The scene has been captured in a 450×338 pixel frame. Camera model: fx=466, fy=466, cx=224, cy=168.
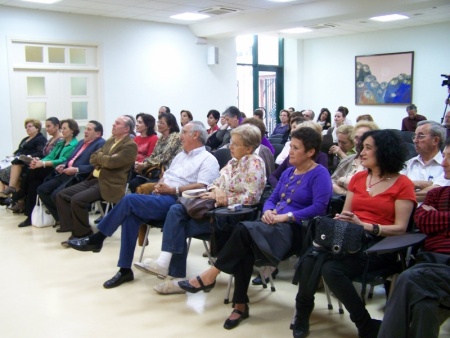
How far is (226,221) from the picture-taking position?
311 cm

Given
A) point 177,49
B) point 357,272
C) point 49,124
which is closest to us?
point 357,272

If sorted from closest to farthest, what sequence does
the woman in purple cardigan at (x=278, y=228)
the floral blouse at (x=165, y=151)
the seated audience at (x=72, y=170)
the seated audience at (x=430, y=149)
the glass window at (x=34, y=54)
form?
1. the woman in purple cardigan at (x=278, y=228)
2. the seated audience at (x=430, y=149)
3. the floral blouse at (x=165, y=151)
4. the seated audience at (x=72, y=170)
5. the glass window at (x=34, y=54)

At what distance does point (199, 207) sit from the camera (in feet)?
10.7

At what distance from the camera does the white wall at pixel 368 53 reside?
10008 millimetres

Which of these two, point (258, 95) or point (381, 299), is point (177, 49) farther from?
point (381, 299)

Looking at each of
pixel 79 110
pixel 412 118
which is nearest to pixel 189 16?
pixel 79 110

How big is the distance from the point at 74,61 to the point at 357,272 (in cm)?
710

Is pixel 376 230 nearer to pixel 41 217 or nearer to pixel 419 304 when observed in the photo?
pixel 419 304

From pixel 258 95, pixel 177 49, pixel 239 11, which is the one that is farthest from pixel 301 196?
pixel 258 95

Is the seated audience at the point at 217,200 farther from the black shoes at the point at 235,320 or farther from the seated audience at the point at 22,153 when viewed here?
the seated audience at the point at 22,153

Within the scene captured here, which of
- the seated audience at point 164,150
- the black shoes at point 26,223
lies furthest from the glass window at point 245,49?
the black shoes at point 26,223

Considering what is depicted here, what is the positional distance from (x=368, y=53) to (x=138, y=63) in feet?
18.5

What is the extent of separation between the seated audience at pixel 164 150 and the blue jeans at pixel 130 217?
3.77 ft

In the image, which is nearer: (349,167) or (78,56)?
(349,167)
